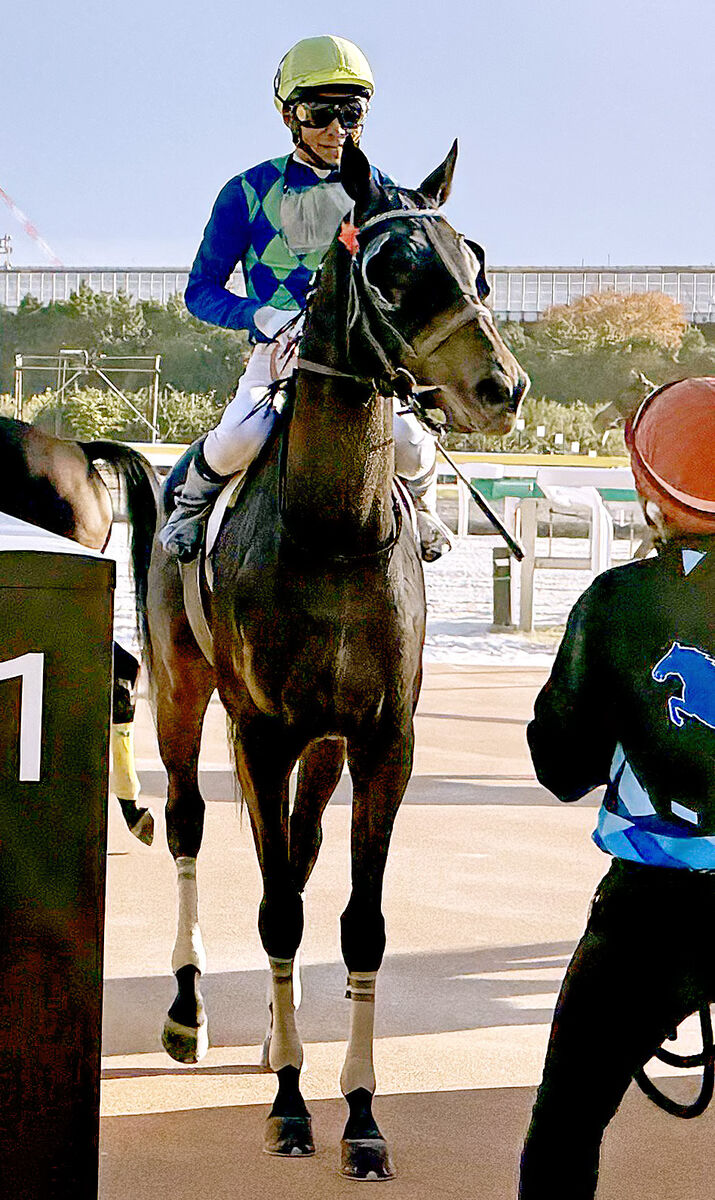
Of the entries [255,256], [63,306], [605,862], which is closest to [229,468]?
[255,256]

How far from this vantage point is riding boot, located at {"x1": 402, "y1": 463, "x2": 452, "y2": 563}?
3.65m

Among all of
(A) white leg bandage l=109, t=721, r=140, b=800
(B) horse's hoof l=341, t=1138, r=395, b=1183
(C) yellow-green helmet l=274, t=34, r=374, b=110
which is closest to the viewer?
(B) horse's hoof l=341, t=1138, r=395, b=1183

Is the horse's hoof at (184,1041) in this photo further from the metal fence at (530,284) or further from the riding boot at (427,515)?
the metal fence at (530,284)

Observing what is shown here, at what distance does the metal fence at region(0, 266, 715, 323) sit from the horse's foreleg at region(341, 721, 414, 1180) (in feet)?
164

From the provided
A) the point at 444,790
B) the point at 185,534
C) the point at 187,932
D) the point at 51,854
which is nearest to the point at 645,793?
the point at 51,854

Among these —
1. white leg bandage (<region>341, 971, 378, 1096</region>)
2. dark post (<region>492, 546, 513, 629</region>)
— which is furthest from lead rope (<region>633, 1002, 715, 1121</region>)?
dark post (<region>492, 546, 513, 629</region>)

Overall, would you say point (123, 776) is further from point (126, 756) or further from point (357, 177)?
point (357, 177)

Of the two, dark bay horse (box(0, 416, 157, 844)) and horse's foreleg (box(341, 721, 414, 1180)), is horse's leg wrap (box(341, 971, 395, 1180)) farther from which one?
dark bay horse (box(0, 416, 157, 844))

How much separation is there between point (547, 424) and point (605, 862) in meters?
37.2

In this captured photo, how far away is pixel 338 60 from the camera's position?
3.47 meters

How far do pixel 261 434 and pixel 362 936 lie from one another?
1.20 meters

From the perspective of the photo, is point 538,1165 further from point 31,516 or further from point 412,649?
point 31,516

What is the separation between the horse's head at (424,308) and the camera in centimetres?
275

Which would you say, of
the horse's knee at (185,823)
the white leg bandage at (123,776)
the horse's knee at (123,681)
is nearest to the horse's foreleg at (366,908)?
the horse's knee at (185,823)
